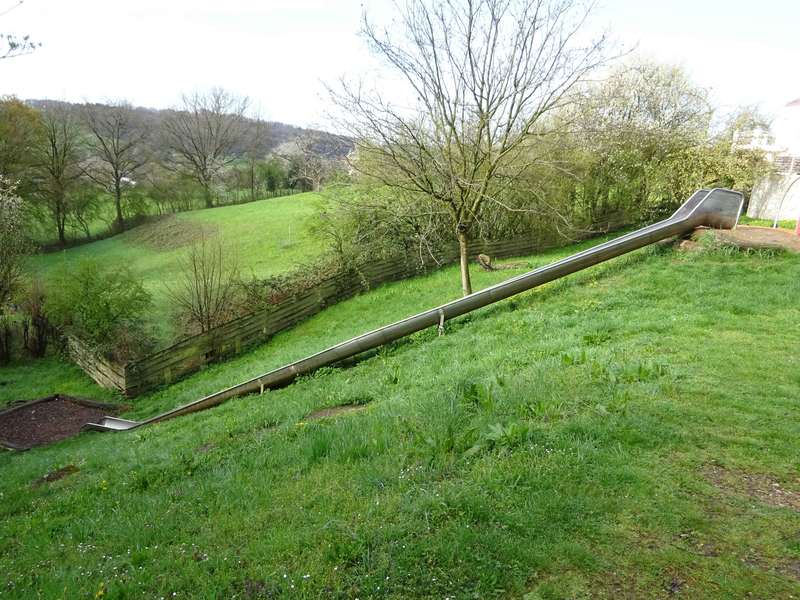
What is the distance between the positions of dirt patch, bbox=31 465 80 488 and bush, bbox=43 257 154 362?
24.8ft

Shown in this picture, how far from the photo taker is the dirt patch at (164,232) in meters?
27.9

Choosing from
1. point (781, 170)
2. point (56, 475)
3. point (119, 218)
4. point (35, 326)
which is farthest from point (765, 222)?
point (119, 218)

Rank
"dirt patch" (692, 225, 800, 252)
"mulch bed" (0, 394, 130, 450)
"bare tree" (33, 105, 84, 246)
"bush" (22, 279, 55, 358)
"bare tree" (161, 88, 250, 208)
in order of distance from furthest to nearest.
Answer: "bare tree" (161, 88, 250, 208)
"bare tree" (33, 105, 84, 246)
"bush" (22, 279, 55, 358)
"mulch bed" (0, 394, 130, 450)
"dirt patch" (692, 225, 800, 252)

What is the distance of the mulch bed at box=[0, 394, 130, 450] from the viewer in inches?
398

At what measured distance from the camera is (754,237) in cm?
1054

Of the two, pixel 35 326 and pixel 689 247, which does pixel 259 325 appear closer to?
pixel 35 326

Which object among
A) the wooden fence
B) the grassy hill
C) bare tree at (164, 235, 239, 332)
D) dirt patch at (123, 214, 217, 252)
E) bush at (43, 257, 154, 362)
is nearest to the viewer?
the wooden fence

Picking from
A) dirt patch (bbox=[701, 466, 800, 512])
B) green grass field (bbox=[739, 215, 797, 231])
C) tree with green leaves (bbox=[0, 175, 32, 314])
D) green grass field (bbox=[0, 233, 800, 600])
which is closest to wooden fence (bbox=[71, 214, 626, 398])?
tree with green leaves (bbox=[0, 175, 32, 314])

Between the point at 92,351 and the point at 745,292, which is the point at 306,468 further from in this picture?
the point at 92,351

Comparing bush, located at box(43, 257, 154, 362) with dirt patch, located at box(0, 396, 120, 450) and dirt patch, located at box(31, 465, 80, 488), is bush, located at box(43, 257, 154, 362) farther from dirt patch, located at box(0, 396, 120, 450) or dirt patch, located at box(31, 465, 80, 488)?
dirt patch, located at box(31, 465, 80, 488)

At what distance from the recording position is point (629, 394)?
17.1 ft

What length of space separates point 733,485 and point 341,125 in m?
11.1

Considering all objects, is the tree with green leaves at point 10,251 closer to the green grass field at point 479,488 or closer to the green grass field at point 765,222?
the green grass field at point 479,488

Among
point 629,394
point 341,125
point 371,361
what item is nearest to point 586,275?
point 371,361
